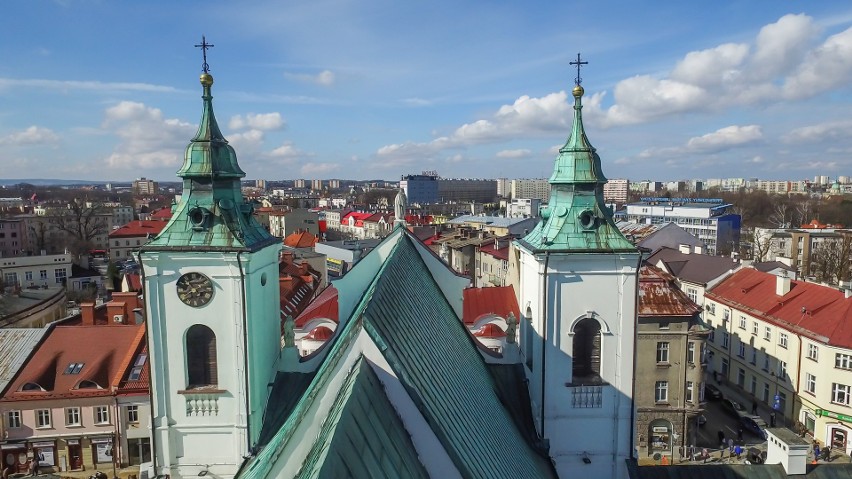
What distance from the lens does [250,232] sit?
14.9m

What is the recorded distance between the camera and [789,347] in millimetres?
36500

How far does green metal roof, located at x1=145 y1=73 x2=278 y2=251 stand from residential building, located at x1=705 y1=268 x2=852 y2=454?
34749mm

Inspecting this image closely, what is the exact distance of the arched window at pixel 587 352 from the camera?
1587cm

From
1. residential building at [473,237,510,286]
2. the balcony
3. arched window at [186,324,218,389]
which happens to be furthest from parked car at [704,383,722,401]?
arched window at [186,324,218,389]

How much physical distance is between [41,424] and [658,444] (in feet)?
109

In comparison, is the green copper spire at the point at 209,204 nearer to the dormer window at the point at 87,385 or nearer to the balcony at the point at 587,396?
the balcony at the point at 587,396

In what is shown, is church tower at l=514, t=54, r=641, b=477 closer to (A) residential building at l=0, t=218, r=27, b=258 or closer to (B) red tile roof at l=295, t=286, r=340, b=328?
(B) red tile roof at l=295, t=286, r=340, b=328

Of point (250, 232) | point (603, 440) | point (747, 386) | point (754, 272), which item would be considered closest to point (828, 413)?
point (747, 386)

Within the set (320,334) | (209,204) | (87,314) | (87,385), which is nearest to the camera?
(209,204)

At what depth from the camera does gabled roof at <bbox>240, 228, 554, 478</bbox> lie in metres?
9.48

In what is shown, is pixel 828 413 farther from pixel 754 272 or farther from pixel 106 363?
pixel 106 363

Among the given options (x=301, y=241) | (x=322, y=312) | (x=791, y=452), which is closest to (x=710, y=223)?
(x=301, y=241)

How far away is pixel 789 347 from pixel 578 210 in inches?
1152

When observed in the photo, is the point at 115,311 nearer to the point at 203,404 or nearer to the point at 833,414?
the point at 203,404
